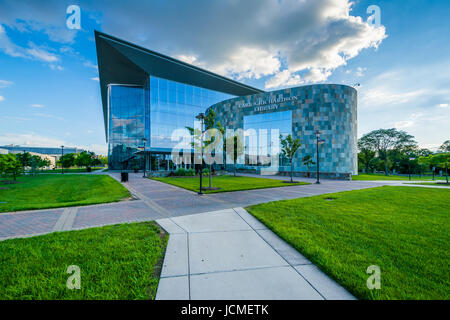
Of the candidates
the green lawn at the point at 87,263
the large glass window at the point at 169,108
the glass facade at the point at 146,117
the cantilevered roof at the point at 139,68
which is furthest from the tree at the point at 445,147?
the green lawn at the point at 87,263

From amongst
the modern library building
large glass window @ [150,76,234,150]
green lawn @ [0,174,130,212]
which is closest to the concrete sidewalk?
green lawn @ [0,174,130,212]

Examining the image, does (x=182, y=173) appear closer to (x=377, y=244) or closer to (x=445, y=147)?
(x=377, y=244)

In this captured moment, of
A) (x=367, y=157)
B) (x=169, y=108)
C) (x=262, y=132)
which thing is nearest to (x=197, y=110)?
(x=169, y=108)

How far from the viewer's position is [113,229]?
16.6 feet

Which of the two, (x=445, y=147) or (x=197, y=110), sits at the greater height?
(x=197, y=110)

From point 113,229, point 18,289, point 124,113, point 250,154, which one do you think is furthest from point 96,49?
point 18,289

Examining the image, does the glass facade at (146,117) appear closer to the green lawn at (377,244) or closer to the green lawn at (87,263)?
the green lawn at (87,263)

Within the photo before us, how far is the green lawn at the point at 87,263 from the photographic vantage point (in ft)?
8.40

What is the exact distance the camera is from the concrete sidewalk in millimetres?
2609

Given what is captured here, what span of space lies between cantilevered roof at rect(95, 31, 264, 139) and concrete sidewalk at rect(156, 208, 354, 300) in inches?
1347

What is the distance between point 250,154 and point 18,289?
36.3 m

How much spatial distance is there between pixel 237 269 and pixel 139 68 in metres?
39.8

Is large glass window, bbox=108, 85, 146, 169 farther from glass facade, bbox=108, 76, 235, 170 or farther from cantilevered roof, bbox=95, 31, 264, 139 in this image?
cantilevered roof, bbox=95, 31, 264, 139

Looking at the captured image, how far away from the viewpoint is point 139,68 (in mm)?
33656
